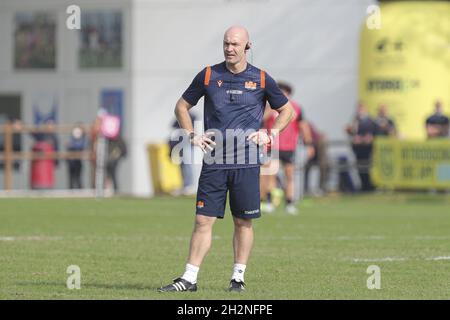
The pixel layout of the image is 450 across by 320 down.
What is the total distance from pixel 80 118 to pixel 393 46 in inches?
406

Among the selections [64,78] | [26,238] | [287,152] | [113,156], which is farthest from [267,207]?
[64,78]

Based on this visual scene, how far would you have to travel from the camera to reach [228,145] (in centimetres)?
1094

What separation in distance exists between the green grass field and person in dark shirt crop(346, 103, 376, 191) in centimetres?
553

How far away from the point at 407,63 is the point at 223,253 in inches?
683

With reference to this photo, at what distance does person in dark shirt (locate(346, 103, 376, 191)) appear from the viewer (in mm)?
30183

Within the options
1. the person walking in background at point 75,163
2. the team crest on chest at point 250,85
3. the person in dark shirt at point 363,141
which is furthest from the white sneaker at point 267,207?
the team crest on chest at point 250,85

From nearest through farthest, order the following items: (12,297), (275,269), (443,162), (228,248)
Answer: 1. (12,297)
2. (275,269)
3. (228,248)
4. (443,162)

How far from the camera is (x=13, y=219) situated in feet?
66.9

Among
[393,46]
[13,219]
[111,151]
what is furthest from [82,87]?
[13,219]

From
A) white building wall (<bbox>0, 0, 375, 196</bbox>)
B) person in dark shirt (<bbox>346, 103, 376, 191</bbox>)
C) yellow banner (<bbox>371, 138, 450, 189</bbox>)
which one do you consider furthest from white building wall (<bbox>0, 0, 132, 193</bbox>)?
yellow banner (<bbox>371, 138, 450, 189</bbox>)

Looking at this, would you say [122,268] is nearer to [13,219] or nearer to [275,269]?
[275,269]

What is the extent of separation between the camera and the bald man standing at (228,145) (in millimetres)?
10883

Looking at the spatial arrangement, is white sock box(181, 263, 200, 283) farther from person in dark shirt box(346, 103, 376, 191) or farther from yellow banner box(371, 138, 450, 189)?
person in dark shirt box(346, 103, 376, 191)

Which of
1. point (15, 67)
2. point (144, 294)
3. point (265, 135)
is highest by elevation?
point (15, 67)
